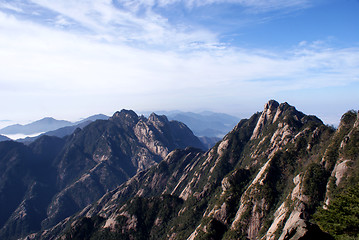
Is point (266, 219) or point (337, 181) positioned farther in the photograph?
point (266, 219)

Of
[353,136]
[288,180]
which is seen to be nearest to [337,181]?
[353,136]

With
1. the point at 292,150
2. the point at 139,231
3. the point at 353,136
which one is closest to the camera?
the point at 353,136

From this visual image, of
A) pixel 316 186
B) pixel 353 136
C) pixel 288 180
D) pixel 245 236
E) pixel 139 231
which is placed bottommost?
pixel 139 231

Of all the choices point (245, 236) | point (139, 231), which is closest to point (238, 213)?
point (245, 236)

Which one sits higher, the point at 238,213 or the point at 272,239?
the point at 272,239

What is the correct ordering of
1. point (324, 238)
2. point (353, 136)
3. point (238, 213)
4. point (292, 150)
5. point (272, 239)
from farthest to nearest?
point (292, 150) < point (238, 213) < point (353, 136) < point (272, 239) < point (324, 238)

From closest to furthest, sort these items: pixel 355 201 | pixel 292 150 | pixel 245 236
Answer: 1. pixel 355 201
2. pixel 245 236
3. pixel 292 150

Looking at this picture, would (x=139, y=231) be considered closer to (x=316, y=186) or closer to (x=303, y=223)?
(x=316, y=186)

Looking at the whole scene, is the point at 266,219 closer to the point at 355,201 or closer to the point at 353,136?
the point at 353,136

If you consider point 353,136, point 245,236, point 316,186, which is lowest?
point 245,236
